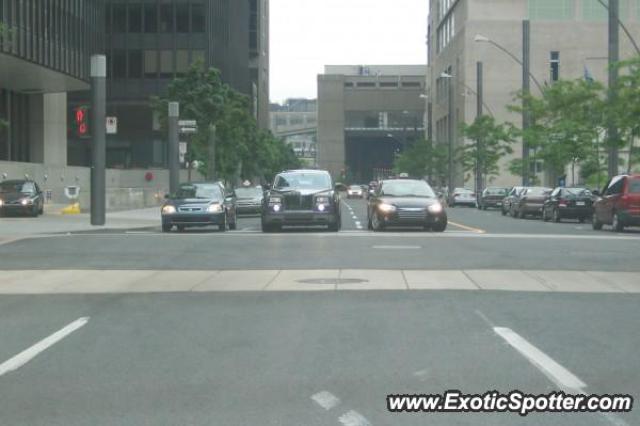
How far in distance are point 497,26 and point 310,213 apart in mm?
73680

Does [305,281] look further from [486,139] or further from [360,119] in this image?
[360,119]

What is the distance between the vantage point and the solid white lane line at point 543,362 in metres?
7.69

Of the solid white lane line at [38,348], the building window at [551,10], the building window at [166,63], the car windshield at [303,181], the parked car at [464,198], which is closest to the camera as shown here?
the solid white lane line at [38,348]

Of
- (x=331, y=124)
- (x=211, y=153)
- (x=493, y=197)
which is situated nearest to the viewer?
(x=211, y=153)

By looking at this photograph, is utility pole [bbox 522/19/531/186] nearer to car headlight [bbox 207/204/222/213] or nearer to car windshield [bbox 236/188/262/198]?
car windshield [bbox 236/188/262/198]


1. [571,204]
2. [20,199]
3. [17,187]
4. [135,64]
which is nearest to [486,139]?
[135,64]

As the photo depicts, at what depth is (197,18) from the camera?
283 feet

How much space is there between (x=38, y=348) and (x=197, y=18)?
7901 cm

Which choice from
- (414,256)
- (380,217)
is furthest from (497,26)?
(414,256)

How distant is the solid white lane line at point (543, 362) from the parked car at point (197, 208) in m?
20.2

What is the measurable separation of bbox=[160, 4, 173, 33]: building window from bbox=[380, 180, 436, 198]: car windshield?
59.3 meters

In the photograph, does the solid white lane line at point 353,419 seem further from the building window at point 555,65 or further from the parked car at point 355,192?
the parked car at point 355,192

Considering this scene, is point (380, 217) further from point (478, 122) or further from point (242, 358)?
point (478, 122)

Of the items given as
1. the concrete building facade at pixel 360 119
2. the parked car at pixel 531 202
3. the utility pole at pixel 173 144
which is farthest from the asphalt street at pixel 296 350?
the concrete building facade at pixel 360 119
